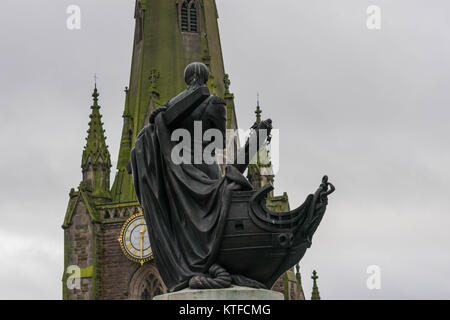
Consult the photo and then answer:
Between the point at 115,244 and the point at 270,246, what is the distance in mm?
55809

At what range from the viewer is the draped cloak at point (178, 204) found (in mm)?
10641

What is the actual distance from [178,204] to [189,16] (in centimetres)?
6471

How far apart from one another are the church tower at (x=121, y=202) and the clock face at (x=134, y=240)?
0.06 meters

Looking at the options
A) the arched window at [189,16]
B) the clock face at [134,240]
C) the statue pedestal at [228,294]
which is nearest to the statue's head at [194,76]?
the statue pedestal at [228,294]

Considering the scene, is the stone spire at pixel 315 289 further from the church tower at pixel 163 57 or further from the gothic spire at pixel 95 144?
the gothic spire at pixel 95 144

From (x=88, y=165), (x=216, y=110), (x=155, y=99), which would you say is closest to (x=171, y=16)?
(x=155, y=99)

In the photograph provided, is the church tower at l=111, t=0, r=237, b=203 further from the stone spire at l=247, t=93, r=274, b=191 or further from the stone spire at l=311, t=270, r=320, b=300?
the stone spire at l=311, t=270, r=320, b=300

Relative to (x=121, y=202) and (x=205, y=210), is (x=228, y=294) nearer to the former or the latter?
(x=205, y=210)

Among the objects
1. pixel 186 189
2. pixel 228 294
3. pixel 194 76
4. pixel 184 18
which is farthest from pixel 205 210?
pixel 184 18

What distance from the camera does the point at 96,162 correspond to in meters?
65.5

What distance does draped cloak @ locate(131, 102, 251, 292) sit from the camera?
1064 centimetres
